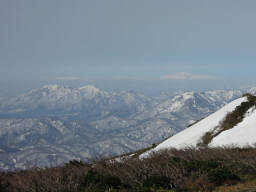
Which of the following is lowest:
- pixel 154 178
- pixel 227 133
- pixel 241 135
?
pixel 227 133

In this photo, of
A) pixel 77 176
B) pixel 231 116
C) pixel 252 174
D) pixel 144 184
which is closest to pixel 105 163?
pixel 77 176

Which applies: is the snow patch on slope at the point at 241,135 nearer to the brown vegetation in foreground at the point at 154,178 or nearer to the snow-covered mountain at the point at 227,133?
the snow-covered mountain at the point at 227,133

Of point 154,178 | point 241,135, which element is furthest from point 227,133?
point 154,178

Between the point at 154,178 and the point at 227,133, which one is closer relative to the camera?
the point at 154,178

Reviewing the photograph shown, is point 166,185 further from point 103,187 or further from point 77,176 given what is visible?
point 77,176

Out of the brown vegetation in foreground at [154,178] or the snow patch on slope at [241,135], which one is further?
the snow patch on slope at [241,135]

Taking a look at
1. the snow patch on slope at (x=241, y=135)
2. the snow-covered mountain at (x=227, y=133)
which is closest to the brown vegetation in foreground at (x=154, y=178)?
the snow-covered mountain at (x=227, y=133)

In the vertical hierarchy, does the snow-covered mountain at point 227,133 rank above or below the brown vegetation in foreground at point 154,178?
below

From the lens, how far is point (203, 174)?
14.0 m

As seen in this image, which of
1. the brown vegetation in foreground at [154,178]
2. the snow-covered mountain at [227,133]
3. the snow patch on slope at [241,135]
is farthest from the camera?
the snow-covered mountain at [227,133]

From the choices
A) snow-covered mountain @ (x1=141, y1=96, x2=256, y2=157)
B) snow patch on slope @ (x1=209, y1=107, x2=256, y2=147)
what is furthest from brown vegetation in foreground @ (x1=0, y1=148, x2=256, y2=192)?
snow patch on slope @ (x1=209, y1=107, x2=256, y2=147)

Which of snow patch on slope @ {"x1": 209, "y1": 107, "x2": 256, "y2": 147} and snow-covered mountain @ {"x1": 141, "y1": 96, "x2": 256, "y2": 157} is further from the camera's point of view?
snow-covered mountain @ {"x1": 141, "y1": 96, "x2": 256, "y2": 157}

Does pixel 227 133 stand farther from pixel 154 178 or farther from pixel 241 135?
pixel 154 178

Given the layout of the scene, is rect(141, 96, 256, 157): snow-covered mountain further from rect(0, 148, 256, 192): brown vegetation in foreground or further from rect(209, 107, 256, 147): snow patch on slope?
rect(0, 148, 256, 192): brown vegetation in foreground
